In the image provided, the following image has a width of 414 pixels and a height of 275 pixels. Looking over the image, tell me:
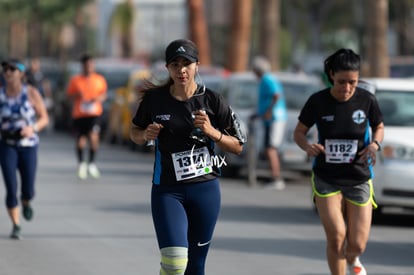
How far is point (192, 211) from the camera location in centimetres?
770

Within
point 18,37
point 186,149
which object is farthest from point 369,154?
point 18,37

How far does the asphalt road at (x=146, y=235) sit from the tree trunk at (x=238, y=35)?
54.2ft

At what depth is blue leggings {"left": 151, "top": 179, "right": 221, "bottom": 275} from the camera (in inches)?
299

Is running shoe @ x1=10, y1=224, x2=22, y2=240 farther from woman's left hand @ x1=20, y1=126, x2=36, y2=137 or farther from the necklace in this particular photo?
the necklace

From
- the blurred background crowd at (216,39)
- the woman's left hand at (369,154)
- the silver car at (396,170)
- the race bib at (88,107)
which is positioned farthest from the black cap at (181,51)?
the race bib at (88,107)

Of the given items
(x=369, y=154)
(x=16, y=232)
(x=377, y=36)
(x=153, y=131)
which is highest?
(x=153, y=131)

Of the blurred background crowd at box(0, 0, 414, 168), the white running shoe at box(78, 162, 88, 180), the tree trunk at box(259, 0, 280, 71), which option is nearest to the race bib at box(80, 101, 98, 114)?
the white running shoe at box(78, 162, 88, 180)

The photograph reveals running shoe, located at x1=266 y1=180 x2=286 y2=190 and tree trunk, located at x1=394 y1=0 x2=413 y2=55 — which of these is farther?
tree trunk, located at x1=394 y1=0 x2=413 y2=55

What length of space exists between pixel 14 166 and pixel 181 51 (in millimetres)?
5230

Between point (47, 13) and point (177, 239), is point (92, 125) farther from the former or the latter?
point (47, 13)

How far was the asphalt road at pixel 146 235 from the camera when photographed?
1083cm

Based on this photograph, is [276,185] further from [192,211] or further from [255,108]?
[192,211]

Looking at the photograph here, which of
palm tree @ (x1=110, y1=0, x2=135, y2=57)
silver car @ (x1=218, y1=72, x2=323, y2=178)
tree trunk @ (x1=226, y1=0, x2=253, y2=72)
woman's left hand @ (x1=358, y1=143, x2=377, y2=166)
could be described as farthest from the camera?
palm tree @ (x1=110, y1=0, x2=135, y2=57)

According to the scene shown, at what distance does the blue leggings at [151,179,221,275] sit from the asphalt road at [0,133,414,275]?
2.72 meters
